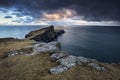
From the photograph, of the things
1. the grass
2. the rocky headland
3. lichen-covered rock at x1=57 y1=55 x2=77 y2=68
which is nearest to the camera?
the rocky headland

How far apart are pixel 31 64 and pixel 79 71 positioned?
39.2 feet

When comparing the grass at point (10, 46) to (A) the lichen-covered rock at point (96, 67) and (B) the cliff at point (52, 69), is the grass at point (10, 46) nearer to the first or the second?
(B) the cliff at point (52, 69)

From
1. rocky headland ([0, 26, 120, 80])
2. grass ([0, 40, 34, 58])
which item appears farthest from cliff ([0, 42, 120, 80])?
grass ([0, 40, 34, 58])

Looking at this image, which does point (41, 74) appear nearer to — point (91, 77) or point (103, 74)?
point (91, 77)

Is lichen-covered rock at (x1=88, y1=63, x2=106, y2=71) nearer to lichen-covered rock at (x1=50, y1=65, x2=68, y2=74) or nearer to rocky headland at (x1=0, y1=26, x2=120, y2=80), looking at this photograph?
rocky headland at (x1=0, y1=26, x2=120, y2=80)

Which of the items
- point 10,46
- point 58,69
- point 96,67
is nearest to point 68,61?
point 58,69

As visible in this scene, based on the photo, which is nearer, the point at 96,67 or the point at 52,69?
the point at 52,69

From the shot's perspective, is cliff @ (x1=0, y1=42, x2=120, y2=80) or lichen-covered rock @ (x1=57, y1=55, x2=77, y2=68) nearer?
cliff @ (x1=0, y1=42, x2=120, y2=80)

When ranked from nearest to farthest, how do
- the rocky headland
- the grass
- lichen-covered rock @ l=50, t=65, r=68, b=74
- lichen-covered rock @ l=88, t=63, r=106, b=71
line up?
1. the rocky headland
2. lichen-covered rock @ l=50, t=65, r=68, b=74
3. lichen-covered rock @ l=88, t=63, r=106, b=71
4. the grass

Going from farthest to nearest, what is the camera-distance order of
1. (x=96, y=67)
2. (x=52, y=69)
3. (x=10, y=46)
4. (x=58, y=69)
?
Answer: (x=10, y=46), (x=96, y=67), (x=52, y=69), (x=58, y=69)

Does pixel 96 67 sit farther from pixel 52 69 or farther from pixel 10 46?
pixel 10 46

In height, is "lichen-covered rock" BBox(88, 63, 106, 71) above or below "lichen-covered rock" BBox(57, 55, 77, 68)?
below

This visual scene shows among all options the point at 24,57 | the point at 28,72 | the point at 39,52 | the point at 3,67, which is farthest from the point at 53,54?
the point at 3,67

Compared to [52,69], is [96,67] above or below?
below
